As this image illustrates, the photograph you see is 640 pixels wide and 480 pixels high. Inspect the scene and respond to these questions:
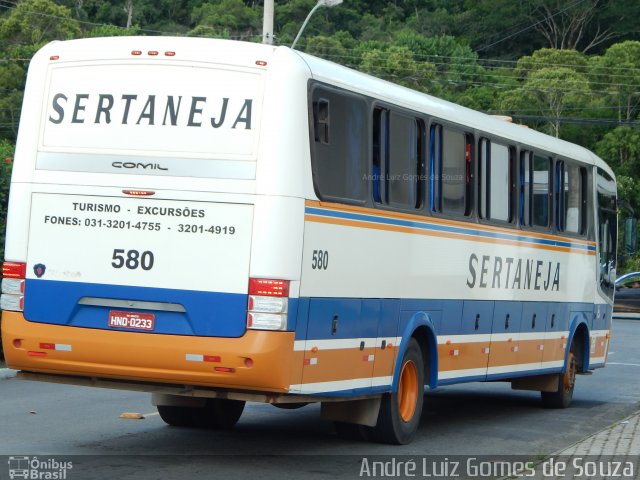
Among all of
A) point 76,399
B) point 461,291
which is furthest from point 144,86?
point 76,399

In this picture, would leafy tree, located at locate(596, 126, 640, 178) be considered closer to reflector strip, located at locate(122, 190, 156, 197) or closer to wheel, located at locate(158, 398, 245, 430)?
wheel, located at locate(158, 398, 245, 430)

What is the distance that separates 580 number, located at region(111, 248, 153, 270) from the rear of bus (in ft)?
0.04

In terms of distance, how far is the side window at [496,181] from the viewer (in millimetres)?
15023

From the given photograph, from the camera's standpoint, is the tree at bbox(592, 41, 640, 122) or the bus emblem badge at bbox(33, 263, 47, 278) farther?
the tree at bbox(592, 41, 640, 122)

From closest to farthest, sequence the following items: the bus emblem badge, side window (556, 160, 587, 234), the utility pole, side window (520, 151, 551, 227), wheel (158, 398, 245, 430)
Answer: the bus emblem badge < wheel (158, 398, 245, 430) < side window (520, 151, 551, 227) < side window (556, 160, 587, 234) < the utility pole

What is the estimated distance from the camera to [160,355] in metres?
10.9

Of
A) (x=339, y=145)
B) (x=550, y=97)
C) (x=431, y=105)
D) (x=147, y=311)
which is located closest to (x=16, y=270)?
Answer: (x=147, y=311)

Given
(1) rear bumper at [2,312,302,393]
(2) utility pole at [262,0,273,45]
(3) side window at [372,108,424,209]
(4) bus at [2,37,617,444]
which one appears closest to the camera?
(1) rear bumper at [2,312,302,393]

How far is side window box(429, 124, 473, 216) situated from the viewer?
1371 centimetres

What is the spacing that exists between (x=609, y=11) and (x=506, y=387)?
102 m

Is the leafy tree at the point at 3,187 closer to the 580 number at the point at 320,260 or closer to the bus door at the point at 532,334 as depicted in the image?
the bus door at the point at 532,334

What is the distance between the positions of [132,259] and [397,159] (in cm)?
298

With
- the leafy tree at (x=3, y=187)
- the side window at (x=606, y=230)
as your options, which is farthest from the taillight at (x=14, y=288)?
the side window at (x=606, y=230)

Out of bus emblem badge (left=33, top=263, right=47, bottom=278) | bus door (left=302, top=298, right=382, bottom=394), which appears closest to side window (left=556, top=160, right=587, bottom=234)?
bus door (left=302, top=298, right=382, bottom=394)
